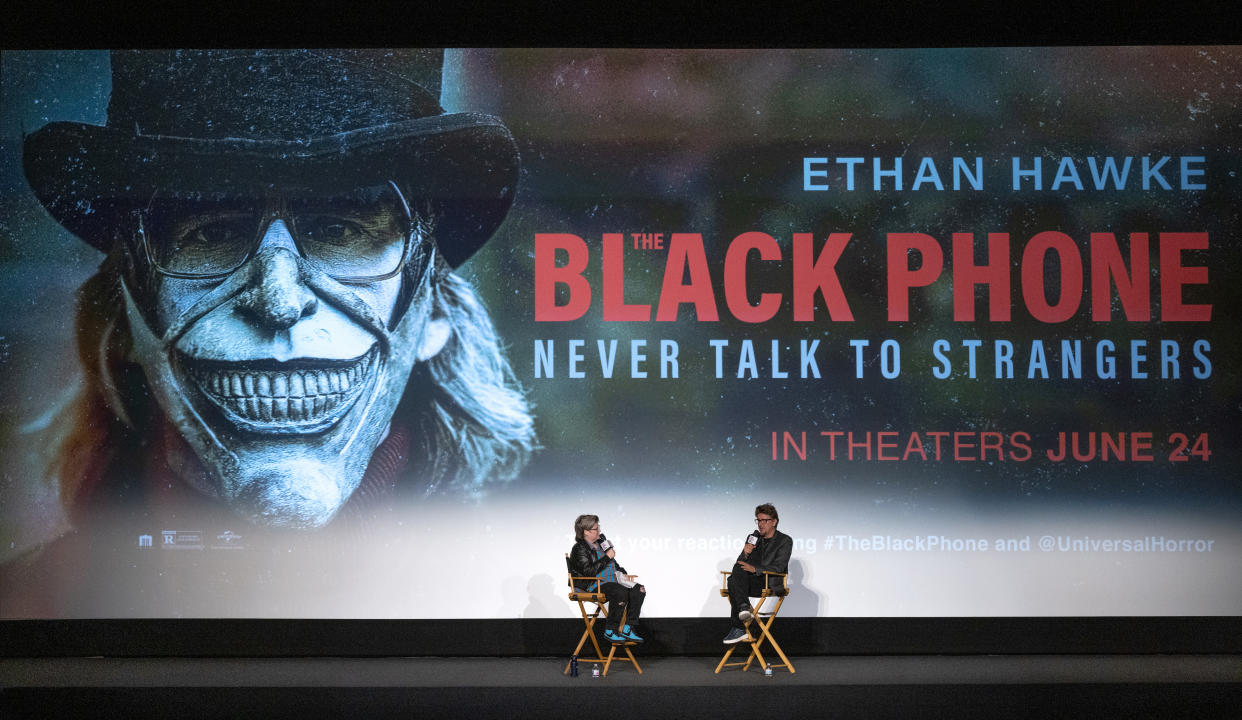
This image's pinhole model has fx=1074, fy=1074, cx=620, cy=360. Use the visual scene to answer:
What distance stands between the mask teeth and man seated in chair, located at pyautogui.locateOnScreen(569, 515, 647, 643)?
1605mm

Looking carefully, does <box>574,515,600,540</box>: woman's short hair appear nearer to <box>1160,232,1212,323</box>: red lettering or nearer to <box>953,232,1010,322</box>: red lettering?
<box>953,232,1010,322</box>: red lettering

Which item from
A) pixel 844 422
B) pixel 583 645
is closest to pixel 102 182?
pixel 583 645

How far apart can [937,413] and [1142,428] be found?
112 cm

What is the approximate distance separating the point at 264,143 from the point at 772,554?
3.54 metres

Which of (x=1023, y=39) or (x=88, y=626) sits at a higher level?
(x=1023, y=39)

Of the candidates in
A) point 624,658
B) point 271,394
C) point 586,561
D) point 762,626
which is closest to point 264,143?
point 271,394

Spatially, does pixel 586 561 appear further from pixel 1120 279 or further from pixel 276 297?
pixel 1120 279

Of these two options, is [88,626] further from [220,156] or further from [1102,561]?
[1102,561]

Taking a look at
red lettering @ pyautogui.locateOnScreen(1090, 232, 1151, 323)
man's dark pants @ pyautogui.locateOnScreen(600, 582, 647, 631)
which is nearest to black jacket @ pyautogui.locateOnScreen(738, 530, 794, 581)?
man's dark pants @ pyautogui.locateOnScreen(600, 582, 647, 631)

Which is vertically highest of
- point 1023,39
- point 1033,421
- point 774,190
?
point 1023,39

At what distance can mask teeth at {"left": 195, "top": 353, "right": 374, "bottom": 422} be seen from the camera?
19.3 ft

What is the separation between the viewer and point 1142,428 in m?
5.86

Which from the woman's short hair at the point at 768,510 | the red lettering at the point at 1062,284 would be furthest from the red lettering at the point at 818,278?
the woman's short hair at the point at 768,510

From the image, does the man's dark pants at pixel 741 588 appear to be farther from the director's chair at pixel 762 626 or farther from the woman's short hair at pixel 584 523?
the woman's short hair at pixel 584 523
